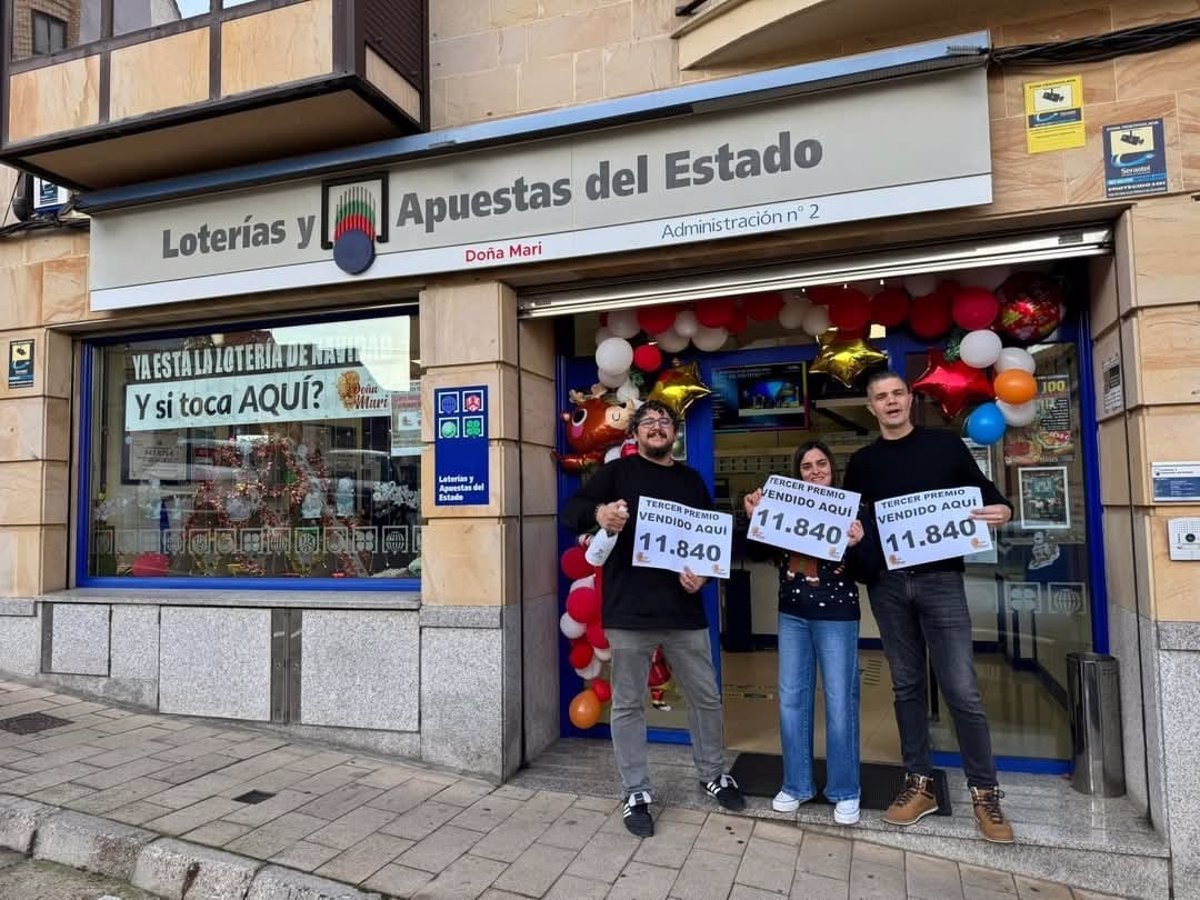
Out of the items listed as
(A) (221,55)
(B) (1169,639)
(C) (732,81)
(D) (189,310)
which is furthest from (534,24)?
(B) (1169,639)

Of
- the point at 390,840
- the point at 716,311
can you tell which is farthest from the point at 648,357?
the point at 390,840

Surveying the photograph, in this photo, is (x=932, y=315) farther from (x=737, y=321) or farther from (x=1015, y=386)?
(x=737, y=321)

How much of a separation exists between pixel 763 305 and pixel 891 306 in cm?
76

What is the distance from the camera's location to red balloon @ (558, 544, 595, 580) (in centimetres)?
511

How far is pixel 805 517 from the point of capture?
3.90 metres

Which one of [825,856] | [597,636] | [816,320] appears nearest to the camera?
[825,856]

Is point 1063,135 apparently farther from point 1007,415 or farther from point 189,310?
point 189,310

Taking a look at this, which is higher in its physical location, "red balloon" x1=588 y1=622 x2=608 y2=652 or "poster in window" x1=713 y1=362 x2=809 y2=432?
"poster in window" x1=713 y1=362 x2=809 y2=432

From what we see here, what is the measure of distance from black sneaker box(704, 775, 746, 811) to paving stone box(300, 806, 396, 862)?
168 centimetres

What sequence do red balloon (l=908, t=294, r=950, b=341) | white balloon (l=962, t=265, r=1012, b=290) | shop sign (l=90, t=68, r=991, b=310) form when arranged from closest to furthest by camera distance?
shop sign (l=90, t=68, r=991, b=310), white balloon (l=962, t=265, r=1012, b=290), red balloon (l=908, t=294, r=950, b=341)

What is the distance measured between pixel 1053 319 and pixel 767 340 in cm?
162

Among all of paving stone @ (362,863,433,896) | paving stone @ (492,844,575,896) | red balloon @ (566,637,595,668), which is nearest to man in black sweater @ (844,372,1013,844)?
paving stone @ (492,844,575,896)

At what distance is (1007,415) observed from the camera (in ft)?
14.4

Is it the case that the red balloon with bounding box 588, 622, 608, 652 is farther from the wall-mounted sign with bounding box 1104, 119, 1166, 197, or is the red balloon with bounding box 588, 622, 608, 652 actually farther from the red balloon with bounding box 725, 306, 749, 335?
the wall-mounted sign with bounding box 1104, 119, 1166, 197
